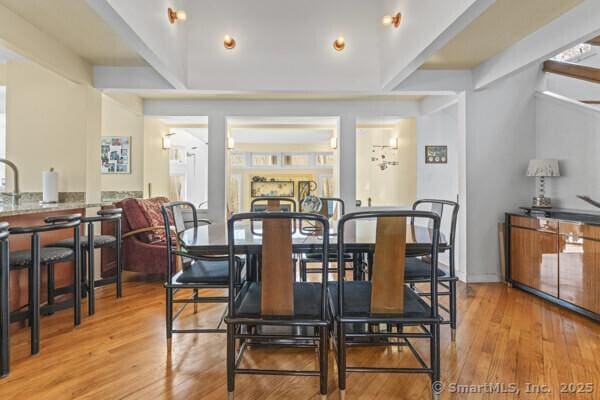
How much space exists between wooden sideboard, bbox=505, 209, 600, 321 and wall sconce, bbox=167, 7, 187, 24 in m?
3.99

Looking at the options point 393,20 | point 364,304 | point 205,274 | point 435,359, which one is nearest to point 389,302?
point 364,304

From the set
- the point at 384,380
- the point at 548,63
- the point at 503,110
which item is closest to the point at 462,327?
the point at 384,380

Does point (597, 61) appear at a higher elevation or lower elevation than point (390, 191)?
higher

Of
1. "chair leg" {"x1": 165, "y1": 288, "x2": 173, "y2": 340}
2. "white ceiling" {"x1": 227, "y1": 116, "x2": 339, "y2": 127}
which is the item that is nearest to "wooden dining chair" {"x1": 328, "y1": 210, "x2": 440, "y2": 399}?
"chair leg" {"x1": 165, "y1": 288, "x2": 173, "y2": 340}

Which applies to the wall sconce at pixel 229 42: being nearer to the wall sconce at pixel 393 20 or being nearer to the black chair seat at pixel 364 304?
the wall sconce at pixel 393 20

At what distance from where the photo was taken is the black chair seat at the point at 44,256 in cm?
222

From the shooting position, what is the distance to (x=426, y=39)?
2.67 metres

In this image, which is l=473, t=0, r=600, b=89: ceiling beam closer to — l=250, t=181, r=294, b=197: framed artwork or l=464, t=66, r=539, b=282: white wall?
l=464, t=66, r=539, b=282: white wall

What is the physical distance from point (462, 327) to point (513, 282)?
1.48 m

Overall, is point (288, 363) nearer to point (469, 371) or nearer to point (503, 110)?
point (469, 371)

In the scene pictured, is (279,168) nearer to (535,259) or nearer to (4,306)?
(535,259)

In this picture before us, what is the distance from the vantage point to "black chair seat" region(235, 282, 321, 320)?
64.1 inches

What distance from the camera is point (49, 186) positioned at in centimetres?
333

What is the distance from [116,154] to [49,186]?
1.90m
